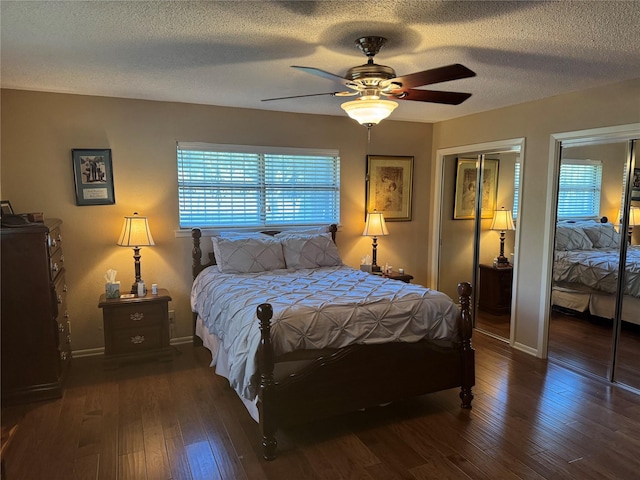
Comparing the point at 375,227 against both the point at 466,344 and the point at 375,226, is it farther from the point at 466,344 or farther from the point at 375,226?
the point at 466,344

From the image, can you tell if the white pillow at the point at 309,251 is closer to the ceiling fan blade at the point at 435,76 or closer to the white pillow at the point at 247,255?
the white pillow at the point at 247,255

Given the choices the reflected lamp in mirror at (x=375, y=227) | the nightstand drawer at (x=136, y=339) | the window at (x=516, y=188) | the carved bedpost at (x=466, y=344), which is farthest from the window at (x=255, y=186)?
the carved bedpost at (x=466, y=344)

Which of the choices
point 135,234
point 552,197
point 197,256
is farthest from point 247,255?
point 552,197

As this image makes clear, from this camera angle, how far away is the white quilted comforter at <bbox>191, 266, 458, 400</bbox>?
2541 mm

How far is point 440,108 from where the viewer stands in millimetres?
4414

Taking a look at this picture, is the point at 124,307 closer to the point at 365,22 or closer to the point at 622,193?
the point at 365,22

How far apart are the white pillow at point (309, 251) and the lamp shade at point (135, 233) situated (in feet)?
4.14

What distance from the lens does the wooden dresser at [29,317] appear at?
3.01 m

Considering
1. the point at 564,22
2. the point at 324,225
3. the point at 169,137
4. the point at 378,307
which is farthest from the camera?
the point at 324,225

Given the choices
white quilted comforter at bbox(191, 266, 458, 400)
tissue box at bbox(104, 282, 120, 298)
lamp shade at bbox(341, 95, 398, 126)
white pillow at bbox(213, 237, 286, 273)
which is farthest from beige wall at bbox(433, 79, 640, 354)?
tissue box at bbox(104, 282, 120, 298)

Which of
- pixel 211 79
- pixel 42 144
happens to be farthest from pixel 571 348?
pixel 42 144

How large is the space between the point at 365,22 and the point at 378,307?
166cm

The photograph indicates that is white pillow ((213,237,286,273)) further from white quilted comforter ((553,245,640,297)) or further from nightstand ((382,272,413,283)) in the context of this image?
white quilted comforter ((553,245,640,297))

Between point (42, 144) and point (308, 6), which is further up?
point (308, 6)
